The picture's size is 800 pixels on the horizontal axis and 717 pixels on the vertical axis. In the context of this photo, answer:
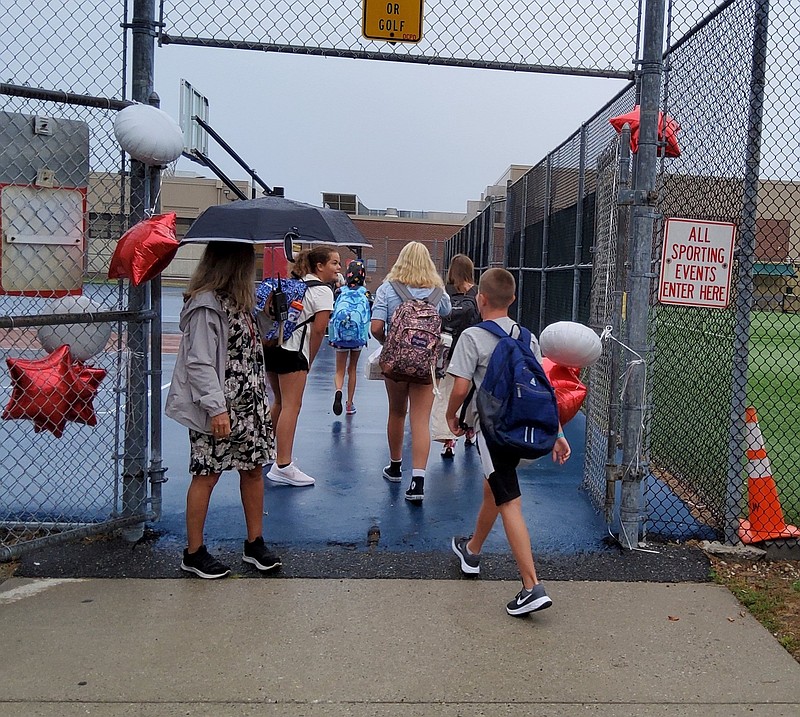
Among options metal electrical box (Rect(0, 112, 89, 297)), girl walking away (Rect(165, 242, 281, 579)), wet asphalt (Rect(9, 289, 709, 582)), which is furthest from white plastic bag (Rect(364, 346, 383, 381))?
metal electrical box (Rect(0, 112, 89, 297))

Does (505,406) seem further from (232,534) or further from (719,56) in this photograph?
(719,56)

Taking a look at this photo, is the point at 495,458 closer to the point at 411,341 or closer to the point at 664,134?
the point at 411,341

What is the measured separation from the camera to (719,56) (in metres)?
5.23

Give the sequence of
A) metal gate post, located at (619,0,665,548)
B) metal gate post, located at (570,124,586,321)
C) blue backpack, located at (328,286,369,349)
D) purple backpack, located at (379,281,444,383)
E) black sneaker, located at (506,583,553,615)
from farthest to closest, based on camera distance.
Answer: blue backpack, located at (328,286,369,349) < metal gate post, located at (570,124,586,321) < purple backpack, located at (379,281,444,383) < metal gate post, located at (619,0,665,548) < black sneaker, located at (506,583,553,615)

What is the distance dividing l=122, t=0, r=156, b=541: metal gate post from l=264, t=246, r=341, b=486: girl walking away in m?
1.12

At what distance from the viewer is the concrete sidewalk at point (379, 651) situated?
10.6 feet

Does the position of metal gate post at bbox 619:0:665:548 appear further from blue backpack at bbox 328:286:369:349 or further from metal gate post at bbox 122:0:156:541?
blue backpack at bbox 328:286:369:349

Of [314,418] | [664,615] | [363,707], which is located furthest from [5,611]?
[314,418]

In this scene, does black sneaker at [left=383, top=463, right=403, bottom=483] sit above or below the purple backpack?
below

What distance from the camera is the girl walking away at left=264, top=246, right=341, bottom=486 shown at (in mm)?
5758

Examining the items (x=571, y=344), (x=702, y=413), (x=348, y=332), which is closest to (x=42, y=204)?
(x=571, y=344)

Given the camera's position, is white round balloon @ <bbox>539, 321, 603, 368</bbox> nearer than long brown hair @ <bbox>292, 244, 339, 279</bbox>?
Yes

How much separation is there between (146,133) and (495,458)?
2.49 meters

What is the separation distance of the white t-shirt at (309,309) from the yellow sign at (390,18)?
1.89 metres
